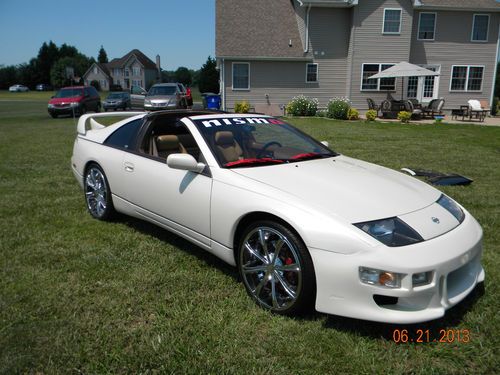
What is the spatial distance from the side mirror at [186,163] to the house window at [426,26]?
928 inches

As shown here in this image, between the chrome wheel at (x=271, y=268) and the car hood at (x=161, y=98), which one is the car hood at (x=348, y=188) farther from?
the car hood at (x=161, y=98)

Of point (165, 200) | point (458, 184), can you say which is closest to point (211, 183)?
point (165, 200)

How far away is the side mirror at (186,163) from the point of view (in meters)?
3.41

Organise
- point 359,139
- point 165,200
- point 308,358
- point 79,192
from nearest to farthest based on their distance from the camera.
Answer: point 308,358 < point 165,200 < point 79,192 < point 359,139

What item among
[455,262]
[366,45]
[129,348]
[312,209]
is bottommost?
[129,348]

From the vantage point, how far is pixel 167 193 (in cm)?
376

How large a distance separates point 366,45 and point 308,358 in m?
22.6

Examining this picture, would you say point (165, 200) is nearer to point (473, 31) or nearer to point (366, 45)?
point (366, 45)

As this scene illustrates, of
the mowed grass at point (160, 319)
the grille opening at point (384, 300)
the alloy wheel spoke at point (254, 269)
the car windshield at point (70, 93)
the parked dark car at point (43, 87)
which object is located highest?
the parked dark car at point (43, 87)

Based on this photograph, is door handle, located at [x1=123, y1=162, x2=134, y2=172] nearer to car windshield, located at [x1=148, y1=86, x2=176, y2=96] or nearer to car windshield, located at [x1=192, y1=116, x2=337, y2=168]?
car windshield, located at [x1=192, y1=116, x2=337, y2=168]

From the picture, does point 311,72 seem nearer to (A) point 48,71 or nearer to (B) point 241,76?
(B) point 241,76

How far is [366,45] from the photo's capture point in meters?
22.5

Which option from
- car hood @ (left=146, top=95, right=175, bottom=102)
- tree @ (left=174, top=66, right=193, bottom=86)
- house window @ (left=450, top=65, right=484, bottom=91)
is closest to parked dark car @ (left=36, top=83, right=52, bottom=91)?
tree @ (left=174, top=66, right=193, bottom=86)

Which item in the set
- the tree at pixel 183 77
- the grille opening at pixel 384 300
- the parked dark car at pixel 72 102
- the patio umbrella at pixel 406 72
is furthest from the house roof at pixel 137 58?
the grille opening at pixel 384 300
